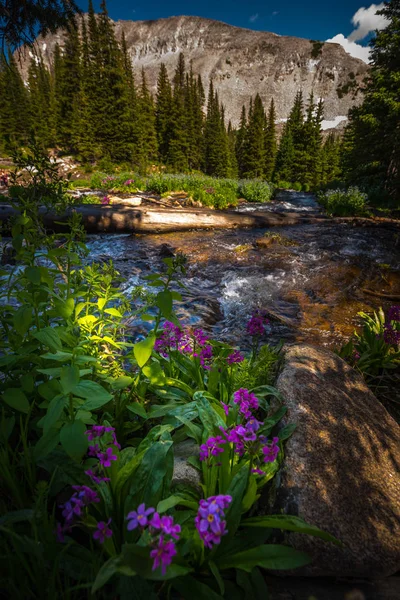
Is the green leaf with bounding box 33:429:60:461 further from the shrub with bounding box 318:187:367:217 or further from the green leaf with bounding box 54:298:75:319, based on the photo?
the shrub with bounding box 318:187:367:217

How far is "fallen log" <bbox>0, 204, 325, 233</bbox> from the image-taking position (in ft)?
34.2

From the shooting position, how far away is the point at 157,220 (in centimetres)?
1109

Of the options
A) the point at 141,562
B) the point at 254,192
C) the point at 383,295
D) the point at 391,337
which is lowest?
the point at 383,295

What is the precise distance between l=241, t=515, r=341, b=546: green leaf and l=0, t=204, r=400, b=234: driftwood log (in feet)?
31.9

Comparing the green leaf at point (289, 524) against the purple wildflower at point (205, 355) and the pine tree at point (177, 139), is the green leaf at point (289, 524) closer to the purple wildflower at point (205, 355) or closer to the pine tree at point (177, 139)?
the purple wildflower at point (205, 355)

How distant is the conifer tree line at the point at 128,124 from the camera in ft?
123

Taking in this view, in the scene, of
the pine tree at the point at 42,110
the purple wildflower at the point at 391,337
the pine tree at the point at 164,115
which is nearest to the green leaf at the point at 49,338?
the purple wildflower at the point at 391,337

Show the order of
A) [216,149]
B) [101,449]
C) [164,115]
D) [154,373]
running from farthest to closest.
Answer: [216,149], [164,115], [154,373], [101,449]

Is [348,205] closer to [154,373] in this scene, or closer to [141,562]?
[154,373]

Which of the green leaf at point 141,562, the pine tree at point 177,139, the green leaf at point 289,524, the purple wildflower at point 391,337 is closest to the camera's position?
the green leaf at point 141,562

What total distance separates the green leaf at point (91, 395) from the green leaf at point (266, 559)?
0.90 meters

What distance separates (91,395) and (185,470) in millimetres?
806

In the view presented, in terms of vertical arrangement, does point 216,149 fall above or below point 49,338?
above

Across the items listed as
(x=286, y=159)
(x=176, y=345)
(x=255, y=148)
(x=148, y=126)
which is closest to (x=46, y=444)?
(x=176, y=345)
